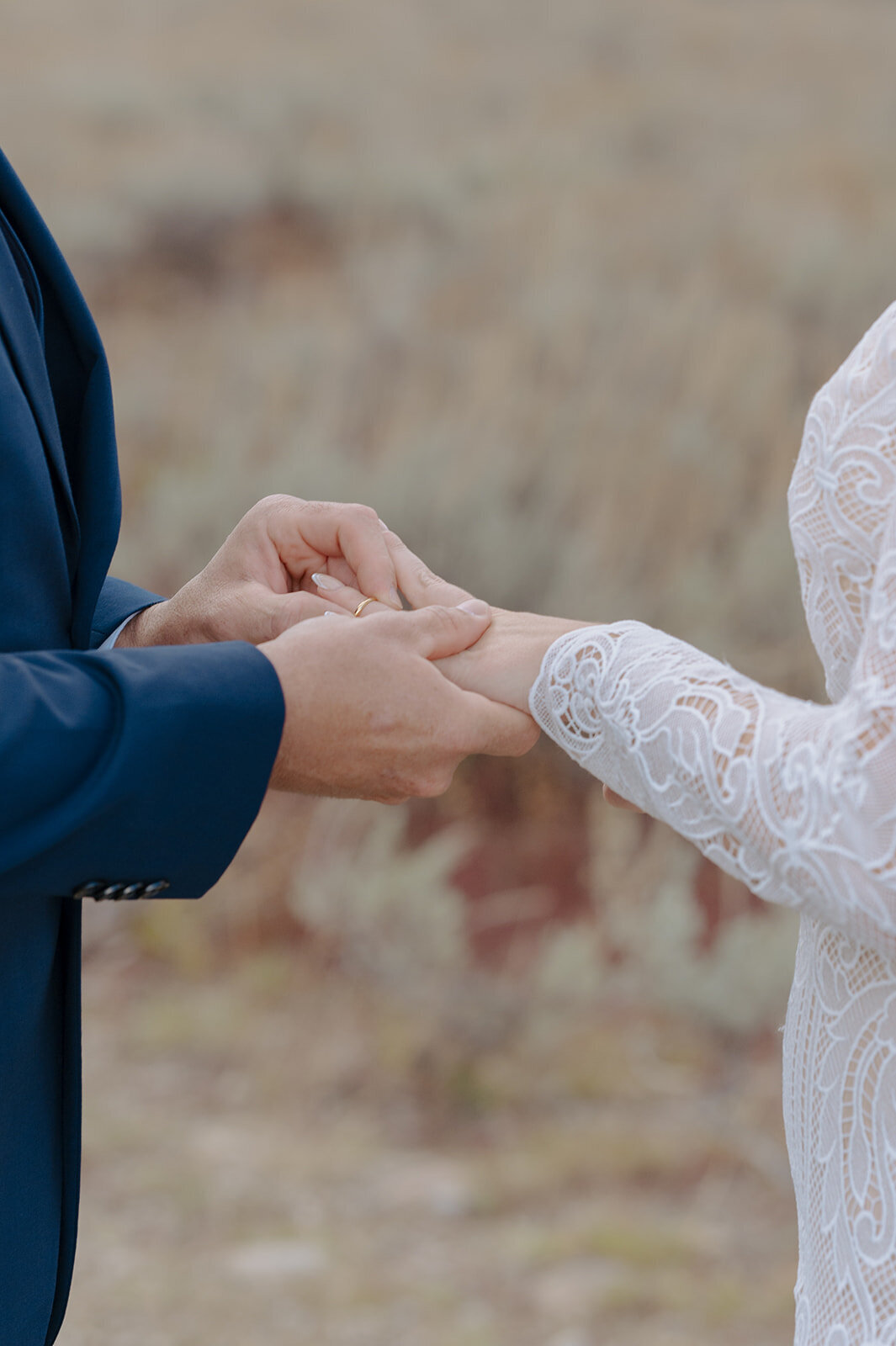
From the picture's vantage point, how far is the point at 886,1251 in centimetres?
114

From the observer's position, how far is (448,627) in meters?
1.57

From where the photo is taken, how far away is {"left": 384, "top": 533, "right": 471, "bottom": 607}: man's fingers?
1.82 metres

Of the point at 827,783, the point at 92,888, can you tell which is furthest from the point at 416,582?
the point at 827,783

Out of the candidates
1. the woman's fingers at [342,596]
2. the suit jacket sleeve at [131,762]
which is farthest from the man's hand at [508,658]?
the suit jacket sleeve at [131,762]

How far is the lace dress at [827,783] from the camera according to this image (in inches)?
40.4

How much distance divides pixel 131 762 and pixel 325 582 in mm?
722

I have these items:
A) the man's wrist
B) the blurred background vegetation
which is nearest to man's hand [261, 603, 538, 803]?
the man's wrist

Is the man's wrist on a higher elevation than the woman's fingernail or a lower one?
lower

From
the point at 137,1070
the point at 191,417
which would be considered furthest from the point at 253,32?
the point at 137,1070

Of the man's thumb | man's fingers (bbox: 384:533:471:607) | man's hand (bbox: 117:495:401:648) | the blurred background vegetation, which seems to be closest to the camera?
the man's thumb

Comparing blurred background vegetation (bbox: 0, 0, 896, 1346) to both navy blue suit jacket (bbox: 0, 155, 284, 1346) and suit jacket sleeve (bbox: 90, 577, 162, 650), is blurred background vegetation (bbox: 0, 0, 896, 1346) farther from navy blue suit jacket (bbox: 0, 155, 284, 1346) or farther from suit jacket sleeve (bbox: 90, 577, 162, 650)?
suit jacket sleeve (bbox: 90, 577, 162, 650)

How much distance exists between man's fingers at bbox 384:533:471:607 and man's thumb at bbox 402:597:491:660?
14 centimetres

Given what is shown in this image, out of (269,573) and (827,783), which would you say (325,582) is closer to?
(269,573)

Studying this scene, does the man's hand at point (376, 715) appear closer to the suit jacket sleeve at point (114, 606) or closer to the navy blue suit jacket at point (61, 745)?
the navy blue suit jacket at point (61, 745)
